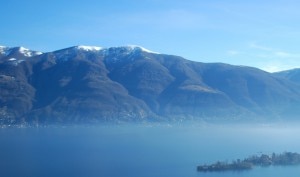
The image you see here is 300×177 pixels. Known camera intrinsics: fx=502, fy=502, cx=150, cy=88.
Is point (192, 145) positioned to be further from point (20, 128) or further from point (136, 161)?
point (20, 128)

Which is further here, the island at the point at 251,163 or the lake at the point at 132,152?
the island at the point at 251,163

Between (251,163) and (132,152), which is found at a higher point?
(251,163)

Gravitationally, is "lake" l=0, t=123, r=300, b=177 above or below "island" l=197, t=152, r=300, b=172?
below

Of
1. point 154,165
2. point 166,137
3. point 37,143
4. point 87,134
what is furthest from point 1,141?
point 154,165

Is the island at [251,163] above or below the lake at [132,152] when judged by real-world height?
above
